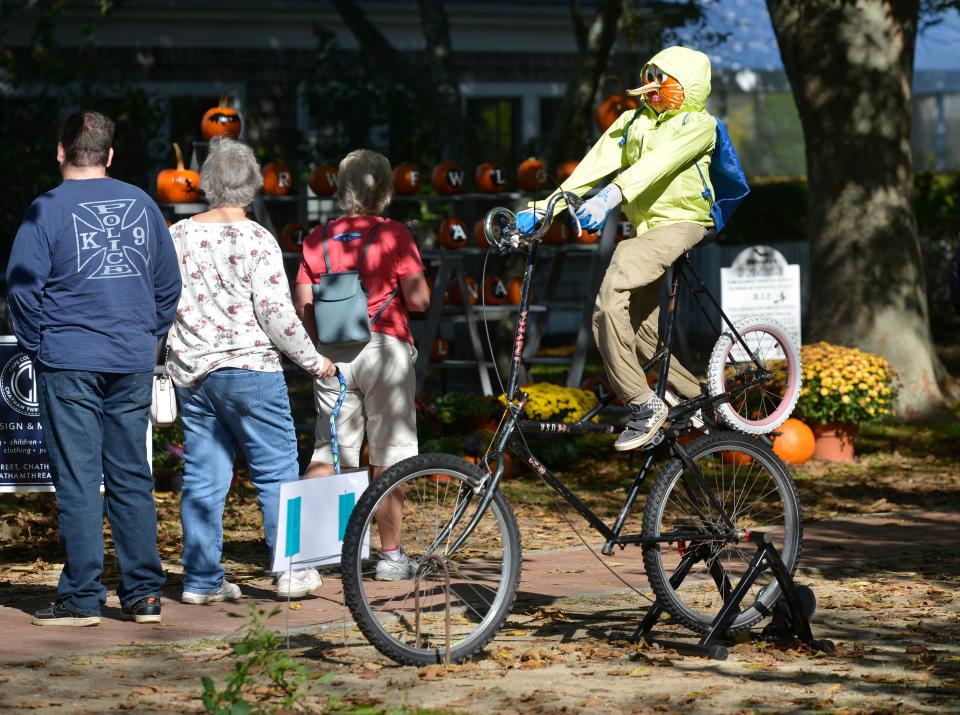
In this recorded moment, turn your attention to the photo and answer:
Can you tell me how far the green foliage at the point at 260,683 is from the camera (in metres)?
4.42

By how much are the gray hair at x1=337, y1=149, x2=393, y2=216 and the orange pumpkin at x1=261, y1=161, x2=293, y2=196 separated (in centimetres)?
586

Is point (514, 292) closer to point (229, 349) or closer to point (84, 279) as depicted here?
point (229, 349)

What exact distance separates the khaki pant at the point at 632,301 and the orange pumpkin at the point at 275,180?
22.5ft

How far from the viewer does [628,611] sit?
643 cm

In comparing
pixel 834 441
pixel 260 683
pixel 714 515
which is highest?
pixel 714 515

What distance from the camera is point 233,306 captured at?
630 centimetres

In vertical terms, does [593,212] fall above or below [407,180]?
below

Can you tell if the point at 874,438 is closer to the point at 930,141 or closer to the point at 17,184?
the point at 17,184

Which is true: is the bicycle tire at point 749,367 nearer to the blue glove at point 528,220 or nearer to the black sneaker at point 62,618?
the blue glove at point 528,220

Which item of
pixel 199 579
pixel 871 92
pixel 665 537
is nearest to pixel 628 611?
pixel 665 537

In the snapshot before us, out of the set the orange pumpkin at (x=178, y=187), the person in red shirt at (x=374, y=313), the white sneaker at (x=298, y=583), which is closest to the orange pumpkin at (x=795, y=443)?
the person in red shirt at (x=374, y=313)

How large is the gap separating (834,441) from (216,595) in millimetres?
5503

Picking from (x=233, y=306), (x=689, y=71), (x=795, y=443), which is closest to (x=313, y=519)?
(x=233, y=306)

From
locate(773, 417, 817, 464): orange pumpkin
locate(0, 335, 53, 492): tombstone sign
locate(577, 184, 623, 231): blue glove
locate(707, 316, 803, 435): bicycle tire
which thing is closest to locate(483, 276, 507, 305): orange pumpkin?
locate(773, 417, 817, 464): orange pumpkin
